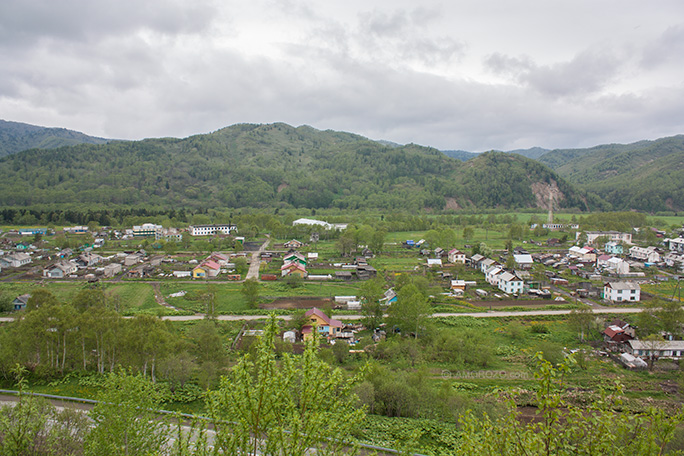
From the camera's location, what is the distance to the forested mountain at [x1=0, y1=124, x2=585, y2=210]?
107562 millimetres

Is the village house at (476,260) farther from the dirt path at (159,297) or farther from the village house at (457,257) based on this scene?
the dirt path at (159,297)

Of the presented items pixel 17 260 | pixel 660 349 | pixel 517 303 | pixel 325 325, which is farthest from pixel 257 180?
pixel 660 349

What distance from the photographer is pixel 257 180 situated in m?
125

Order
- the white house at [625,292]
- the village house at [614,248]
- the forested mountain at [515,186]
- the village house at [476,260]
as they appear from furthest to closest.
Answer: the forested mountain at [515,186]
the village house at [614,248]
the village house at [476,260]
the white house at [625,292]

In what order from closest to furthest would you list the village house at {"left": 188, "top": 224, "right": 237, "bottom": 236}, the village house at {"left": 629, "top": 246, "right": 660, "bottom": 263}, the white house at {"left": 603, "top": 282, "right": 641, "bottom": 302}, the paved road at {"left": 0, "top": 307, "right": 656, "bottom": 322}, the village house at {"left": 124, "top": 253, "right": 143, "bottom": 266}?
the paved road at {"left": 0, "top": 307, "right": 656, "bottom": 322}
the white house at {"left": 603, "top": 282, "right": 641, "bottom": 302}
the village house at {"left": 124, "top": 253, "right": 143, "bottom": 266}
the village house at {"left": 629, "top": 246, "right": 660, "bottom": 263}
the village house at {"left": 188, "top": 224, "right": 237, "bottom": 236}

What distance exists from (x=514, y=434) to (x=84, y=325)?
710 inches

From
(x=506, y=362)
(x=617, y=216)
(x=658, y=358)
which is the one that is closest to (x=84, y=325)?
(x=506, y=362)

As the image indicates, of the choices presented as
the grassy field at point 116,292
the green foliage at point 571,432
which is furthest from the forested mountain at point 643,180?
the green foliage at point 571,432

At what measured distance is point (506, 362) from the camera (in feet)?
68.5

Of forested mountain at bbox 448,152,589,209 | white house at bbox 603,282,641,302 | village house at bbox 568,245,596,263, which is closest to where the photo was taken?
white house at bbox 603,282,641,302

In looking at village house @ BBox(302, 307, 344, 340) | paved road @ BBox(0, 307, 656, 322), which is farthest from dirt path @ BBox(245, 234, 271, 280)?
village house @ BBox(302, 307, 344, 340)

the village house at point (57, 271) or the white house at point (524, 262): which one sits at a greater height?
the white house at point (524, 262)

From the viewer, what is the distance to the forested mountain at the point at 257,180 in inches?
4235

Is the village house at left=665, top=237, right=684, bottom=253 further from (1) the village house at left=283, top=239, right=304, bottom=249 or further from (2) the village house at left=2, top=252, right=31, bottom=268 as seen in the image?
(2) the village house at left=2, top=252, right=31, bottom=268
